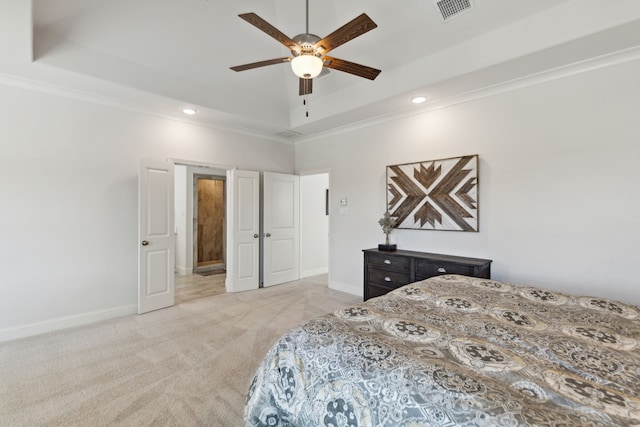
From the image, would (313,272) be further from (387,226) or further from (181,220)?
(181,220)

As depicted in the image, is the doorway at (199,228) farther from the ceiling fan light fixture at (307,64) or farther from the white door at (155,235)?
the ceiling fan light fixture at (307,64)

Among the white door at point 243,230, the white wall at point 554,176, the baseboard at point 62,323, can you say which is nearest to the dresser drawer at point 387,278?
the white wall at point 554,176

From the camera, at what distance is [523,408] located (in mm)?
894

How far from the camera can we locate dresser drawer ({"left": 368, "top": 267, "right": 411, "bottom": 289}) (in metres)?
3.74

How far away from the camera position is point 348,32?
2191 mm

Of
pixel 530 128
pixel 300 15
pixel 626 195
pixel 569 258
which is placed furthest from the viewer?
pixel 300 15

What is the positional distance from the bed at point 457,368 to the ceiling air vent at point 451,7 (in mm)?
2628

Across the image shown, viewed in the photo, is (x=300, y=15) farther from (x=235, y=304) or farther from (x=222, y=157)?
(x=235, y=304)

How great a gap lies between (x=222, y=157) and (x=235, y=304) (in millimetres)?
2333

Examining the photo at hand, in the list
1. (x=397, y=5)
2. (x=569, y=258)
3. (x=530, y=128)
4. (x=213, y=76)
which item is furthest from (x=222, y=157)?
(x=569, y=258)

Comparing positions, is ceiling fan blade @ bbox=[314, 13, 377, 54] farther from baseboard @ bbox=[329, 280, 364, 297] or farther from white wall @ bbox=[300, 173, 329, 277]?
white wall @ bbox=[300, 173, 329, 277]

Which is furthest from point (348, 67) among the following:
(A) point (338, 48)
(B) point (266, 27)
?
(A) point (338, 48)

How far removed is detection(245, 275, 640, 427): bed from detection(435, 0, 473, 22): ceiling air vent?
2628 millimetres

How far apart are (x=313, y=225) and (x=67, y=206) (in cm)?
400
